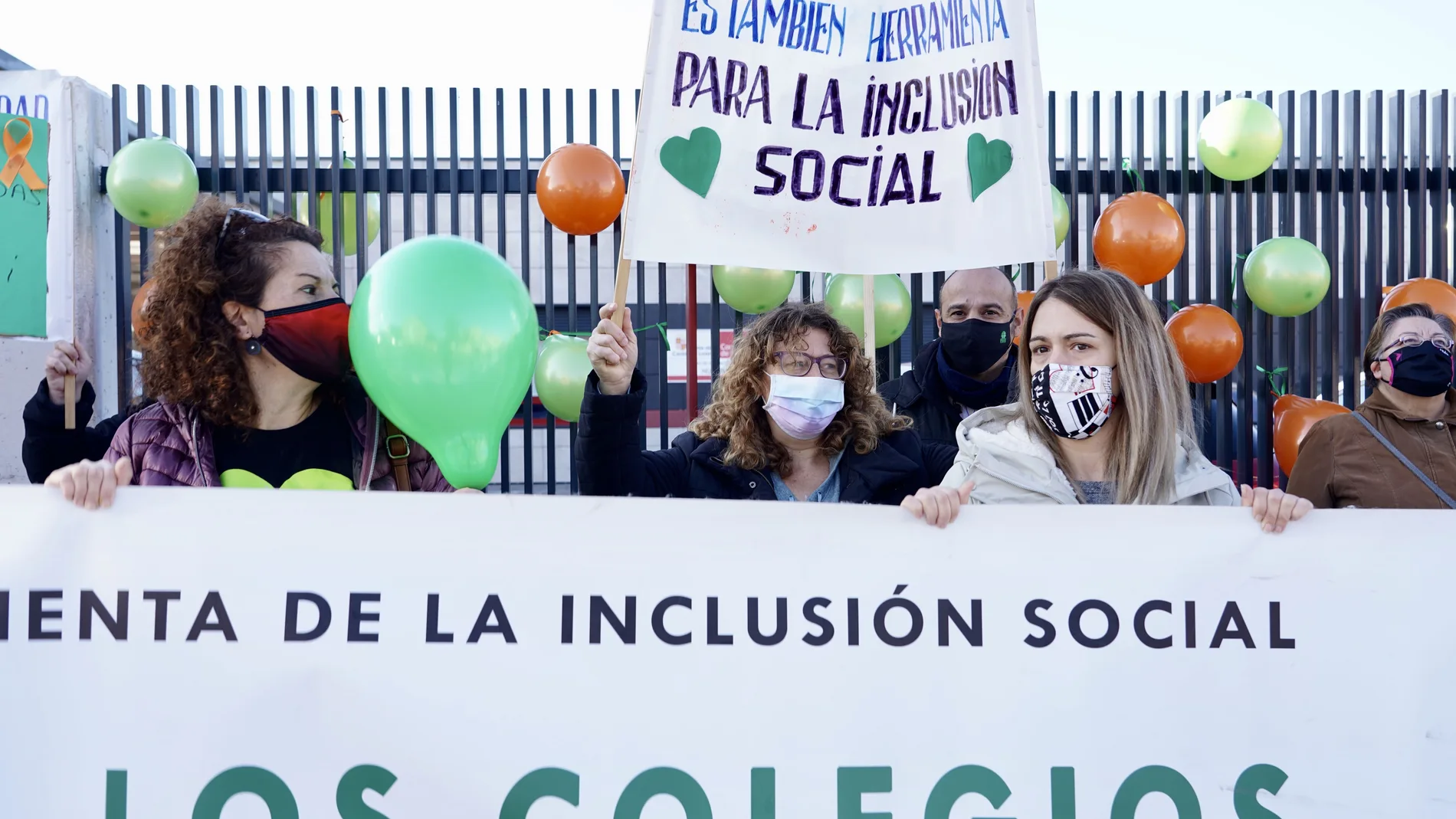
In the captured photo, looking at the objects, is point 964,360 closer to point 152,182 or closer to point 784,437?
point 784,437

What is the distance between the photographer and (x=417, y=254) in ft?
6.62

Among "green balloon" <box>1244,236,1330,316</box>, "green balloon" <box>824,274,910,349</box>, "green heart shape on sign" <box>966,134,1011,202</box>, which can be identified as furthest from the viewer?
"green balloon" <box>1244,236,1330,316</box>

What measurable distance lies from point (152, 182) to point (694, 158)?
11.8ft

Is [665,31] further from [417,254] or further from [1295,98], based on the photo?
[1295,98]

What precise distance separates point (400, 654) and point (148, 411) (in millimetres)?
970

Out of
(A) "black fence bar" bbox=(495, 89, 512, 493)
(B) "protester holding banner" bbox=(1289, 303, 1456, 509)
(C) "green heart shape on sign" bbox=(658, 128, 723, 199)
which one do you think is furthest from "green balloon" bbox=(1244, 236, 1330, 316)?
(A) "black fence bar" bbox=(495, 89, 512, 493)

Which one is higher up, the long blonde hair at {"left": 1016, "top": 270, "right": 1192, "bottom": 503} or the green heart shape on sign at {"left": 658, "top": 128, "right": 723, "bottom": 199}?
the green heart shape on sign at {"left": 658, "top": 128, "right": 723, "bottom": 199}

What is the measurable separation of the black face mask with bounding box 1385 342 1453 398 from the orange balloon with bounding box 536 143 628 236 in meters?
3.41

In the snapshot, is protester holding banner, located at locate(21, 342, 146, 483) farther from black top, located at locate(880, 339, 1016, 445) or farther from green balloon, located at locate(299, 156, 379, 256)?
green balloon, located at locate(299, 156, 379, 256)

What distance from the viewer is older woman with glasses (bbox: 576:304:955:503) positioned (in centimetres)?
264

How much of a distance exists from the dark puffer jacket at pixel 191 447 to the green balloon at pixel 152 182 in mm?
3187

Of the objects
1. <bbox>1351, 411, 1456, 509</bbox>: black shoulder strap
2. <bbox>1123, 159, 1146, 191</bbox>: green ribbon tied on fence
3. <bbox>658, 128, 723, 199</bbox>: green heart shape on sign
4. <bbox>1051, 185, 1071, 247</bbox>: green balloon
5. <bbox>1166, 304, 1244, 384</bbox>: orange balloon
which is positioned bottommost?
<bbox>1351, 411, 1456, 509</bbox>: black shoulder strap

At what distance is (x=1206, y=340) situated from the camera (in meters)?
5.21

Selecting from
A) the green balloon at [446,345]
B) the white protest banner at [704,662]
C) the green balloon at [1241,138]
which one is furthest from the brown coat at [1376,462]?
the green balloon at [1241,138]
